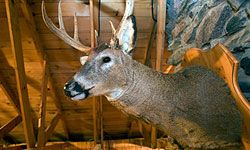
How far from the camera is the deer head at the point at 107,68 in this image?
1794 millimetres

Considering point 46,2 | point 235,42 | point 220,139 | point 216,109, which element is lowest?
point 220,139

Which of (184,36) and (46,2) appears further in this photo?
(46,2)

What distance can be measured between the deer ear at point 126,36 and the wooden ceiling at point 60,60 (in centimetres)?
157

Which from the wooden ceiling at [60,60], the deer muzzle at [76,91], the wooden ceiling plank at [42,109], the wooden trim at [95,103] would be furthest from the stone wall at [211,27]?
the wooden ceiling plank at [42,109]

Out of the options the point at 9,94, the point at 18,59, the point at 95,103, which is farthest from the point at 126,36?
the point at 9,94

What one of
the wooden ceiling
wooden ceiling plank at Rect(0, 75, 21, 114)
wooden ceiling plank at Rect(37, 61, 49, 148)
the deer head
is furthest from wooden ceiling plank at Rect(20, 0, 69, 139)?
the deer head

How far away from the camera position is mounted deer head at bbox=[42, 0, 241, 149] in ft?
5.94

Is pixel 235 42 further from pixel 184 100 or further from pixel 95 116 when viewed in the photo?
pixel 95 116

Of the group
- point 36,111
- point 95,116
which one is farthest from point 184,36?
point 36,111

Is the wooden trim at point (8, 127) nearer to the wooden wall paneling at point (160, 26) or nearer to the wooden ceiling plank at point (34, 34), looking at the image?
the wooden ceiling plank at point (34, 34)

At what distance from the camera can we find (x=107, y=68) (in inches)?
72.4

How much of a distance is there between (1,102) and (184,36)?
2779 millimetres

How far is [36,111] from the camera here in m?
4.71

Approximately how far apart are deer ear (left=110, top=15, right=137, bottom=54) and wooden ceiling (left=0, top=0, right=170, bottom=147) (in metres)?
1.57
